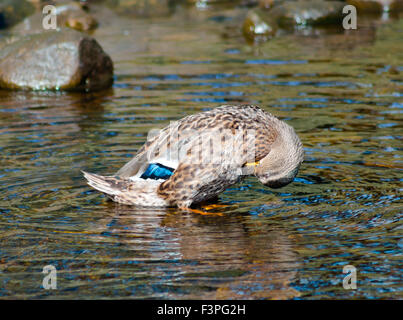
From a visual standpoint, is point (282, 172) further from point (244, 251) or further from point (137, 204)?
point (137, 204)

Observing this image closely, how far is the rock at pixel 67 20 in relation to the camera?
57.6 feet

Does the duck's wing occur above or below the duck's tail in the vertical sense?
above

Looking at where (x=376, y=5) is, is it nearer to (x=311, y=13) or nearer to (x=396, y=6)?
(x=396, y=6)

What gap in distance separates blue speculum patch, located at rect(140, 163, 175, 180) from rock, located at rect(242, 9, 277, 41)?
10.3 meters

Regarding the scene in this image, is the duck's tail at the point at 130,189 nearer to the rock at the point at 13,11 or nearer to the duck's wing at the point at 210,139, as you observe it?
the duck's wing at the point at 210,139

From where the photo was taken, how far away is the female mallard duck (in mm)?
5359

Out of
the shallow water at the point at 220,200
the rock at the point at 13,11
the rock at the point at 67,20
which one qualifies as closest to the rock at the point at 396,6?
the shallow water at the point at 220,200

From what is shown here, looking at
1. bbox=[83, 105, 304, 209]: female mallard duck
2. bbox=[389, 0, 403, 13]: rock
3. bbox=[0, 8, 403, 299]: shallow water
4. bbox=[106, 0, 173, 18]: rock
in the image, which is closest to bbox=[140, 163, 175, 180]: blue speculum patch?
bbox=[83, 105, 304, 209]: female mallard duck

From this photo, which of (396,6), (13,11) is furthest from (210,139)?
(13,11)

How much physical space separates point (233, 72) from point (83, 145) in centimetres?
459

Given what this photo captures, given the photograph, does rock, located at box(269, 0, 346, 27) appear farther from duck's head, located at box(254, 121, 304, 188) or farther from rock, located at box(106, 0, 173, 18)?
duck's head, located at box(254, 121, 304, 188)

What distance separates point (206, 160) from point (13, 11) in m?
14.9

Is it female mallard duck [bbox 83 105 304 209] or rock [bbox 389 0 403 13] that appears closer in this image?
female mallard duck [bbox 83 105 304 209]

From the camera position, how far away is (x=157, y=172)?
5930 mm
